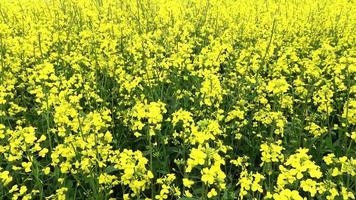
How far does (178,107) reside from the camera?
4129mm

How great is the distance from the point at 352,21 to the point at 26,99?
4.94 meters

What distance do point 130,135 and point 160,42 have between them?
7.00 feet

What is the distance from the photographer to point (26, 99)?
14.6 feet

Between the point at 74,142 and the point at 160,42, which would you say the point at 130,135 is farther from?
the point at 160,42

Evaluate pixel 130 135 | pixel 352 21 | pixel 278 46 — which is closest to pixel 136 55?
pixel 130 135

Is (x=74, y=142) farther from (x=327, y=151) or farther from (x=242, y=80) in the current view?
(x=327, y=151)

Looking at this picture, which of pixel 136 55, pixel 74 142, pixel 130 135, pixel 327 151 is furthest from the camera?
pixel 136 55

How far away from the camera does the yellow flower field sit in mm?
2566

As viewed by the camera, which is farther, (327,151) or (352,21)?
(352,21)

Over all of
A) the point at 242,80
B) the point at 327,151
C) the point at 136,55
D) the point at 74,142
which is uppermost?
the point at 136,55

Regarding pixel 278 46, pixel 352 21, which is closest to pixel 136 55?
pixel 278 46

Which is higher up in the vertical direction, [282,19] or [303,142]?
[282,19]

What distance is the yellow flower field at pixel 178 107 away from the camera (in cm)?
257

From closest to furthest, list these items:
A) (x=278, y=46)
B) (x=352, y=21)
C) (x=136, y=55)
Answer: (x=136, y=55) → (x=278, y=46) → (x=352, y=21)
